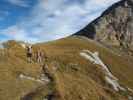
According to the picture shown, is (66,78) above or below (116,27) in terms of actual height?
below

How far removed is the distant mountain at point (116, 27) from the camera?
153375 mm

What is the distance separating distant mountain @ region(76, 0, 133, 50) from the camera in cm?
15338

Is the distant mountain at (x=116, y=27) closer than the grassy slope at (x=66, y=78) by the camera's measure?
No

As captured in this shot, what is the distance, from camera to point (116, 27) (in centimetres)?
16225

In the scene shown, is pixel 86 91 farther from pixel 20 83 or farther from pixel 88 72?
pixel 88 72

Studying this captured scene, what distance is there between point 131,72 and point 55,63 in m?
28.2

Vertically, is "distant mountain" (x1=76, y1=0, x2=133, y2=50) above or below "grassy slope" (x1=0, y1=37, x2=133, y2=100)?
above

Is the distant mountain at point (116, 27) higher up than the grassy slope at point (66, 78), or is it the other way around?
the distant mountain at point (116, 27)

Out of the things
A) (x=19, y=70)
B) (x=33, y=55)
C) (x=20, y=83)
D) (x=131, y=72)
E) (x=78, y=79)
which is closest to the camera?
(x=20, y=83)

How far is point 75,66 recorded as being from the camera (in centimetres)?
6981

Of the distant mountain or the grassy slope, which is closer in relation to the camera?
the grassy slope

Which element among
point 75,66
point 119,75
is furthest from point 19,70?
point 119,75

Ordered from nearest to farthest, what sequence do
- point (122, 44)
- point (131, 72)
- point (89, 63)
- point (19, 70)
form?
1. point (19, 70)
2. point (89, 63)
3. point (131, 72)
4. point (122, 44)

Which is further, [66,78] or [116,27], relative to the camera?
[116,27]
